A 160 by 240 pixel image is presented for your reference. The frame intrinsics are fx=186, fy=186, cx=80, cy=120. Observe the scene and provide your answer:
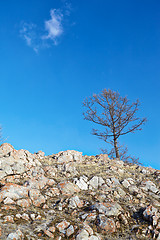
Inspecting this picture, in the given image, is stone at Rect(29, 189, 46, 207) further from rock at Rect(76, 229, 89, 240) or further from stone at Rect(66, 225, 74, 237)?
rock at Rect(76, 229, 89, 240)

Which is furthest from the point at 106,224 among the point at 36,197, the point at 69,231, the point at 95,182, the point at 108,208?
the point at 95,182

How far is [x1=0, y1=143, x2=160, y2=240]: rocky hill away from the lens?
6223 mm

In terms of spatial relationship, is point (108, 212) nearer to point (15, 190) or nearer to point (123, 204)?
point (123, 204)

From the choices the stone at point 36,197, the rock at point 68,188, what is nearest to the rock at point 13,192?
the stone at point 36,197

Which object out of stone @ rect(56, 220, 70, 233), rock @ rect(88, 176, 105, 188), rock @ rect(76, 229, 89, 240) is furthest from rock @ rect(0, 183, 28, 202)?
rock @ rect(88, 176, 105, 188)

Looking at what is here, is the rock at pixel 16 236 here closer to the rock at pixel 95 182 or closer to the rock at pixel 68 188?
the rock at pixel 68 188

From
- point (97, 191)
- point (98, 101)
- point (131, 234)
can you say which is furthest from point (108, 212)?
point (98, 101)

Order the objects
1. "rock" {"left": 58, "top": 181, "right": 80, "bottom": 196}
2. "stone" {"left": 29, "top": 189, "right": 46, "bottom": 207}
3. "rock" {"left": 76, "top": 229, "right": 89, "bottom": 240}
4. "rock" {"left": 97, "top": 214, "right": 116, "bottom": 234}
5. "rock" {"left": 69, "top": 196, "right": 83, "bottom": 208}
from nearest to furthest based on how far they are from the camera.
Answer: "rock" {"left": 76, "top": 229, "right": 89, "bottom": 240} < "rock" {"left": 97, "top": 214, "right": 116, "bottom": 234} < "stone" {"left": 29, "top": 189, "right": 46, "bottom": 207} < "rock" {"left": 69, "top": 196, "right": 83, "bottom": 208} < "rock" {"left": 58, "top": 181, "right": 80, "bottom": 196}

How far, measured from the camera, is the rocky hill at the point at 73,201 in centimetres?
622

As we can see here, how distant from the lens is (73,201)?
8.04 metres

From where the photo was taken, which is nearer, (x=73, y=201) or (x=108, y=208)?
(x=108, y=208)

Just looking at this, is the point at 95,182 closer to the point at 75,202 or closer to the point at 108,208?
the point at 75,202

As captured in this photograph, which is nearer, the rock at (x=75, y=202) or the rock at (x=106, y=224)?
the rock at (x=106, y=224)

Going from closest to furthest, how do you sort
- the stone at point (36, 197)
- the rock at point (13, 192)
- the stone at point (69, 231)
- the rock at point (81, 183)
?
the stone at point (69, 231) < the rock at point (13, 192) < the stone at point (36, 197) < the rock at point (81, 183)
